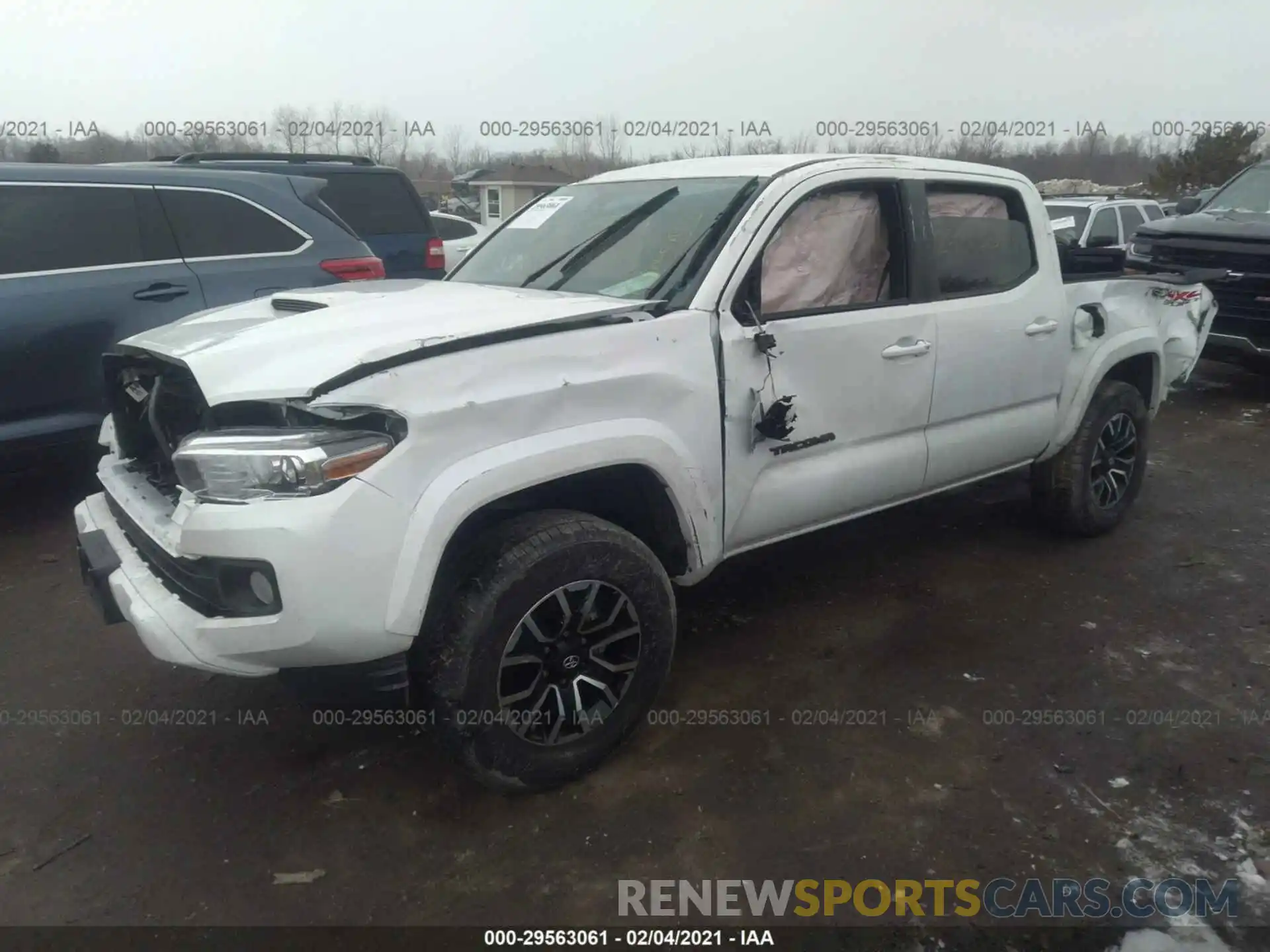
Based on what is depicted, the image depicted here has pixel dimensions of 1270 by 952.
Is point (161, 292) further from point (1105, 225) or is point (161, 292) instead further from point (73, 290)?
Answer: point (1105, 225)

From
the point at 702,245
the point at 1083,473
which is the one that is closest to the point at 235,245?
the point at 702,245

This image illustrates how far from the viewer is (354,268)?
17.9 ft

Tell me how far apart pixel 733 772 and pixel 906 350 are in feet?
5.50

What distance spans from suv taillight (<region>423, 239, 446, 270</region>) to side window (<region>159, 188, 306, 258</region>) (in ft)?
8.16

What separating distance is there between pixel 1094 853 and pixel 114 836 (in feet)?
8.88

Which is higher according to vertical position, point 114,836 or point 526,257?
point 526,257

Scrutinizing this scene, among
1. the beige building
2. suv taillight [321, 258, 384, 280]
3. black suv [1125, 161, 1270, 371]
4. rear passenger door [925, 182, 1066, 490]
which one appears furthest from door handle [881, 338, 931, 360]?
the beige building

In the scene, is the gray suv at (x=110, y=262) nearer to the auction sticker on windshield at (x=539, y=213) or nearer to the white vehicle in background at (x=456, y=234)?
the auction sticker on windshield at (x=539, y=213)

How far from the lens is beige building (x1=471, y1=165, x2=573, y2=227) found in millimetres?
43156

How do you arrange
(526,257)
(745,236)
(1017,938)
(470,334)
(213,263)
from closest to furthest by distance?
1. (1017,938)
2. (470,334)
3. (745,236)
4. (526,257)
5. (213,263)

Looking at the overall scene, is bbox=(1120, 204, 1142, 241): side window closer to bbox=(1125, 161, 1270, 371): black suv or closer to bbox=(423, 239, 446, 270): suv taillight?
bbox=(1125, 161, 1270, 371): black suv

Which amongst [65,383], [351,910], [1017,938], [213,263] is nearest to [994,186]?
[1017,938]

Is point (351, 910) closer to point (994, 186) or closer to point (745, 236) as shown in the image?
point (745, 236)

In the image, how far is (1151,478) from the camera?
5797mm
